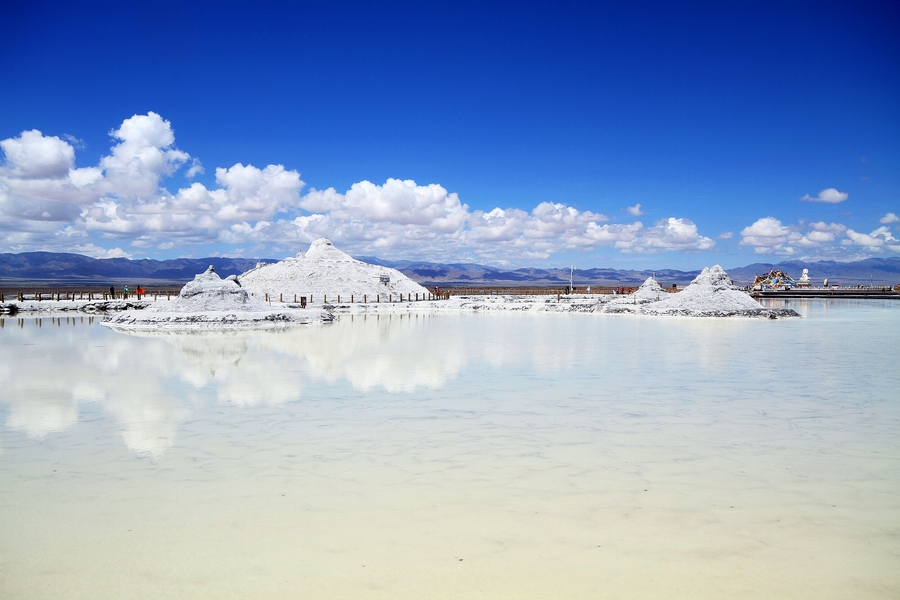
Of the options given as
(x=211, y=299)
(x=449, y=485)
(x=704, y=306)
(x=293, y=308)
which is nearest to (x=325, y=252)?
(x=293, y=308)

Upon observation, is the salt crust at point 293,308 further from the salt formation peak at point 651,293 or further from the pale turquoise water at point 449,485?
the pale turquoise water at point 449,485

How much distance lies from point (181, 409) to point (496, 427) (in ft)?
13.6

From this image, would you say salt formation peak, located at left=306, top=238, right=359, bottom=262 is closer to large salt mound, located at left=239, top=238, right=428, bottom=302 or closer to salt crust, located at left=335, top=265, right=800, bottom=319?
large salt mound, located at left=239, top=238, right=428, bottom=302

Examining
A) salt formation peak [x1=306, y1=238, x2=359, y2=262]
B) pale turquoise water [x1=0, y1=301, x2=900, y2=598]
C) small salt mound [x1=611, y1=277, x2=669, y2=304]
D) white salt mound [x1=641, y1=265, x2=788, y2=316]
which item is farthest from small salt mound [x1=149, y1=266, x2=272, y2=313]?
salt formation peak [x1=306, y1=238, x2=359, y2=262]

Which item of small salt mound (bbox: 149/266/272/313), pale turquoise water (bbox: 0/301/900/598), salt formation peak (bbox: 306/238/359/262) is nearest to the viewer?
pale turquoise water (bbox: 0/301/900/598)

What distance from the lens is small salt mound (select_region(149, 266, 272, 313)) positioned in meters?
24.4

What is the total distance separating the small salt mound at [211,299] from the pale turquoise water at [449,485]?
1395cm

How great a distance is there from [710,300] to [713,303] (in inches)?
9.6

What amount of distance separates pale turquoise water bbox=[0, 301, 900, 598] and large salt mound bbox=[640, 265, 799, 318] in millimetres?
20403

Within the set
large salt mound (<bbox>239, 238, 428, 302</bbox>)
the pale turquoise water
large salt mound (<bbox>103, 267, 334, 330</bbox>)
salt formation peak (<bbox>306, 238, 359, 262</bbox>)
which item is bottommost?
the pale turquoise water

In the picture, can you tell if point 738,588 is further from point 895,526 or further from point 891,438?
point 891,438

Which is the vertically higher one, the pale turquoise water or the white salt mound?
the white salt mound

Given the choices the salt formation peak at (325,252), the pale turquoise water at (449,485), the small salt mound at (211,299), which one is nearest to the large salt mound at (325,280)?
the salt formation peak at (325,252)

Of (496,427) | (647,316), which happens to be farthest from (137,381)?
(647,316)
